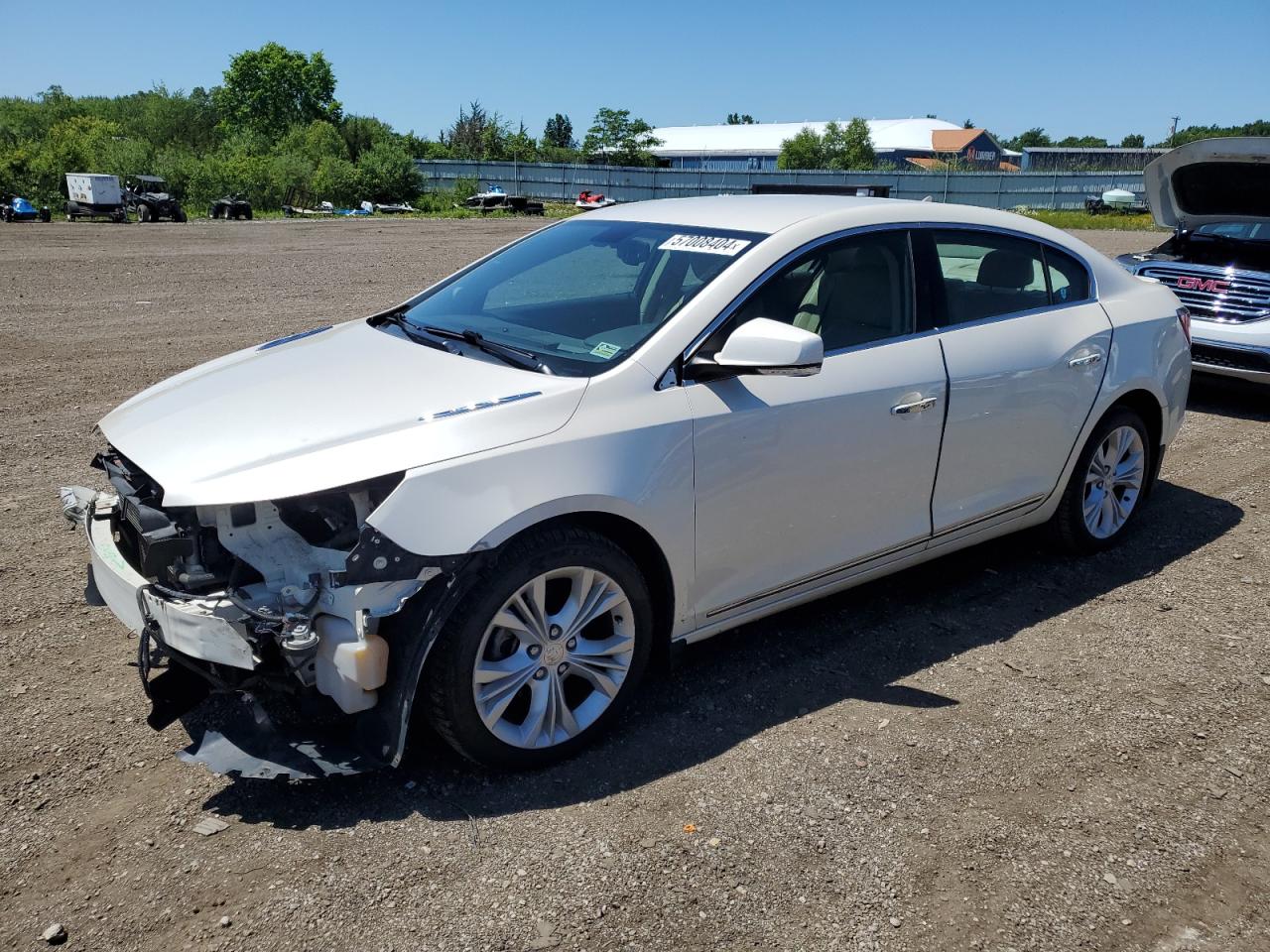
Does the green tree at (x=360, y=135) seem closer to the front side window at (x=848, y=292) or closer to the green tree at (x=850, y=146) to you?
the green tree at (x=850, y=146)

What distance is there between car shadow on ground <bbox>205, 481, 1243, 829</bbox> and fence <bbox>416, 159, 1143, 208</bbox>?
125 ft

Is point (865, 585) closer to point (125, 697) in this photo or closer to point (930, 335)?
point (930, 335)

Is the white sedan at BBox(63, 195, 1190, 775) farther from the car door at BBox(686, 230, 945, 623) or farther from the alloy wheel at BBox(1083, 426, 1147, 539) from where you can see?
the alloy wheel at BBox(1083, 426, 1147, 539)

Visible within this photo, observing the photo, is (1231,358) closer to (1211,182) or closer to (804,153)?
(1211,182)

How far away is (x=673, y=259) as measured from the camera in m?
3.90

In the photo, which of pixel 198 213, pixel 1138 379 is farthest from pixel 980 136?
Result: pixel 1138 379

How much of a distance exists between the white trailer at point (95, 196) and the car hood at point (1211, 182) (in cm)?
3510

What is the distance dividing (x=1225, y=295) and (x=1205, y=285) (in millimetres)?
236

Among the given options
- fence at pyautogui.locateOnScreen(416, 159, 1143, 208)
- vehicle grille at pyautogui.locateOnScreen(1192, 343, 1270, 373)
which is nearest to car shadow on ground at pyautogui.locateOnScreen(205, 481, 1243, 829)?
vehicle grille at pyautogui.locateOnScreen(1192, 343, 1270, 373)

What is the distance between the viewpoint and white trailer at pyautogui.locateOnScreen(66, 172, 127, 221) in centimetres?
3438

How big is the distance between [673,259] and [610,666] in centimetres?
160

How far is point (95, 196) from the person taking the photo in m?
34.5

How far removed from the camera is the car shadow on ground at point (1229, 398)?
8.11 meters

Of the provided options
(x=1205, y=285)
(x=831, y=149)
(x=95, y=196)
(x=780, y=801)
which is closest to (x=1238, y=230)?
(x=1205, y=285)
